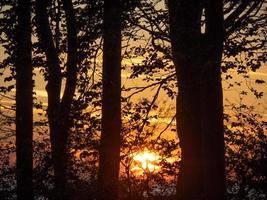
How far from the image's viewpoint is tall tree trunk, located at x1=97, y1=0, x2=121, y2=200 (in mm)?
9930

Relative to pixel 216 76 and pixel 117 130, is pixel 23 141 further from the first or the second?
pixel 216 76

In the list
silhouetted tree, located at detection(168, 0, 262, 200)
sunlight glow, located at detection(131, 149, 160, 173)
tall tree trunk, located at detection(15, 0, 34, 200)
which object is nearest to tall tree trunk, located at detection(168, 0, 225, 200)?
silhouetted tree, located at detection(168, 0, 262, 200)

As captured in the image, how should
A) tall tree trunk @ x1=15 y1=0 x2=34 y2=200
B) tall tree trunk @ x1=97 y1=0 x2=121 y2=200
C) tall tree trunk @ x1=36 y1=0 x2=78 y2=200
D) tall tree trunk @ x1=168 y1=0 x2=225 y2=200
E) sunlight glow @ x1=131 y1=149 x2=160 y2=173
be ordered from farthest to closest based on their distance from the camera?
sunlight glow @ x1=131 y1=149 x2=160 y2=173, tall tree trunk @ x1=36 y1=0 x2=78 y2=200, tall tree trunk @ x1=15 y1=0 x2=34 y2=200, tall tree trunk @ x1=97 y1=0 x2=121 y2=200, tall tree trunk @ x1=168 y1=0 x2=225 y2=200

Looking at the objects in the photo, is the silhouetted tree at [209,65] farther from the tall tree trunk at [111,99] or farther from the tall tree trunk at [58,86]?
the tall tree trunk at [58,86]

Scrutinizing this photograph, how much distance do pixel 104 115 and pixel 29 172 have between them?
10.9 feet

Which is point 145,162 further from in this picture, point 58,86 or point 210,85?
point 210,85

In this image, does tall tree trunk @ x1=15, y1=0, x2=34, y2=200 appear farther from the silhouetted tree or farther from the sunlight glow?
the sunlight glow

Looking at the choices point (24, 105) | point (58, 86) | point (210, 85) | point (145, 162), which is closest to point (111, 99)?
point (210, 85)

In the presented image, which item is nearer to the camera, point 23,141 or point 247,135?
point 23,141

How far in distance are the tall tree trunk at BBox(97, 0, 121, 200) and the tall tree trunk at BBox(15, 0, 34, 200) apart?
281 cm

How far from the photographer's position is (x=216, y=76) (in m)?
9.94

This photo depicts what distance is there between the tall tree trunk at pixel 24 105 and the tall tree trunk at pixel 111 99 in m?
2.81

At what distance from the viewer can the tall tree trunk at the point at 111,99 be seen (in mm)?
Answer: 9930

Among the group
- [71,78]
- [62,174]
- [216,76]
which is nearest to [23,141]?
[62,174]
